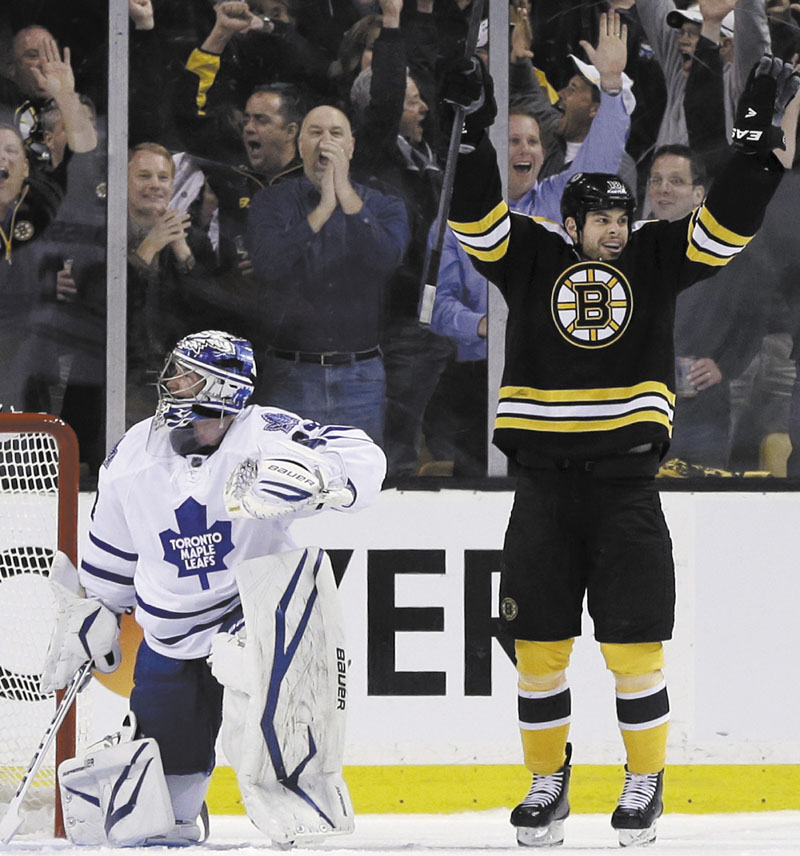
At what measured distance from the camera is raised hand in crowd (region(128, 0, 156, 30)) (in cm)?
396

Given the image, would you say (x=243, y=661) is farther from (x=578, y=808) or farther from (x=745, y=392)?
(x=745, y=392)

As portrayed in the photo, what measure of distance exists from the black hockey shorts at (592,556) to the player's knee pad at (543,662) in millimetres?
25

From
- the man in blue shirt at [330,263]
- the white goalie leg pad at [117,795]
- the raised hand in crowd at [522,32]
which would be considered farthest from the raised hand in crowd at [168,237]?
the white goalie leg pad at [117,795]

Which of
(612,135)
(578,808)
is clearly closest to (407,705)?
(578,808)

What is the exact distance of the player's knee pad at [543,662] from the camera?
283 centimetres

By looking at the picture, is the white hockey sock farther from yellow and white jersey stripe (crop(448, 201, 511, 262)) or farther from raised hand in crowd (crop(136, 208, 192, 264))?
raised hand in crowd (crop(136, 208, 192, 264))

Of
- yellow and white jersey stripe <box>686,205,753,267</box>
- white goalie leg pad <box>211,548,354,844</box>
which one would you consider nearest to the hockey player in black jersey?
yellow and white jersey stripe <box>686,205,753,267</box>

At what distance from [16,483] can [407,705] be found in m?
1.06

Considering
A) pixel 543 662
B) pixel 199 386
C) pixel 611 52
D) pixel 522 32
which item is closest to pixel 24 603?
pixel 199 386

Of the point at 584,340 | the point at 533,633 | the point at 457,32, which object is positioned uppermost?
the point at 457,32

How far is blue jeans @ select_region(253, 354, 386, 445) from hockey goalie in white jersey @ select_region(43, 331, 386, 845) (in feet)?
3.78

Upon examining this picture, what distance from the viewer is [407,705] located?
358cm

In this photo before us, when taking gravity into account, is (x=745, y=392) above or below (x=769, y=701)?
above

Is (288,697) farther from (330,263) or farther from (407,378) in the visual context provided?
(330,263)
